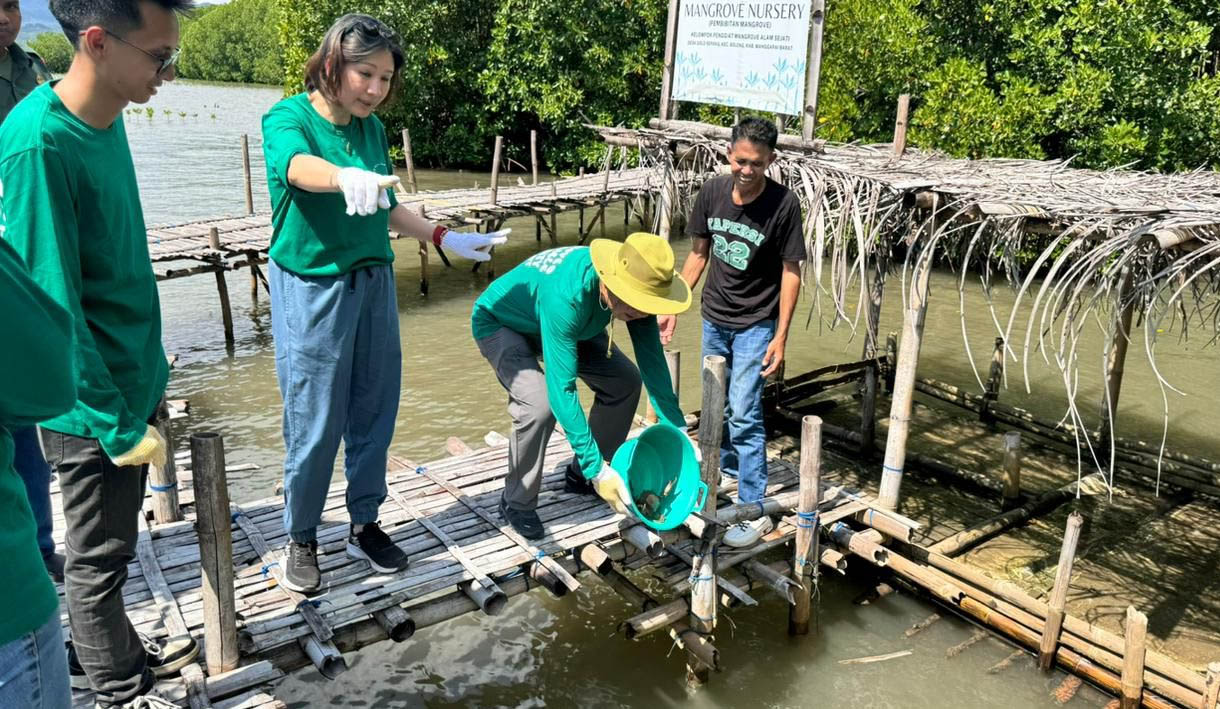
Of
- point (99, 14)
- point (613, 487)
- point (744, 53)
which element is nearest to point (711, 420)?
point (613, 487)

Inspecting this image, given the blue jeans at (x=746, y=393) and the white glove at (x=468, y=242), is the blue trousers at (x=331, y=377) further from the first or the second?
the blue jeans at (x=746, y=393)

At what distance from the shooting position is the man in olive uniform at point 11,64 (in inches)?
144

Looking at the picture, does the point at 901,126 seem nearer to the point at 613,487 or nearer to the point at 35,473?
the point at 613,487

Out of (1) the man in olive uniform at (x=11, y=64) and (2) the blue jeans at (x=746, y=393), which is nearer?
(1) the man in olive uniform at (x=11, y=64)

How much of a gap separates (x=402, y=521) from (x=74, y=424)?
7.63 ft

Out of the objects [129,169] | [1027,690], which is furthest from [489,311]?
[1027,690]

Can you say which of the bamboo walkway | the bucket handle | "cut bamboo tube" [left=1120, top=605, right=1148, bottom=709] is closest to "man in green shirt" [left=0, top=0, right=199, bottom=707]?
the bamboo walkway

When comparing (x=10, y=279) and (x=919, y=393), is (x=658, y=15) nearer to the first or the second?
(x=919, y=393)

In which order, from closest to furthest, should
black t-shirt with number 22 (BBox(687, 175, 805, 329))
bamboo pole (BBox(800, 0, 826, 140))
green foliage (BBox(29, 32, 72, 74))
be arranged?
black t-shirt with number 22 (BBox(687, 175, 805, 329)) < bamboo pole (BBox(800, 0, 826, 140)) < green foliage (BBox(29, 32, 72, 74))

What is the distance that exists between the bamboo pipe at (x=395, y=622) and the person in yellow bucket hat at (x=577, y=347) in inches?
32.2

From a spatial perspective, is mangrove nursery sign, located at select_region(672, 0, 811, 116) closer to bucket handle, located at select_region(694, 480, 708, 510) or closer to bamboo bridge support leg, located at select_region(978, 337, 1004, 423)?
bucket handle, located at select_region(694, 480, 708, 510)

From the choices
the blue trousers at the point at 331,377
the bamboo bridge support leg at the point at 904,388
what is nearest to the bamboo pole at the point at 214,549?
the blue trousers at the point at 331,377

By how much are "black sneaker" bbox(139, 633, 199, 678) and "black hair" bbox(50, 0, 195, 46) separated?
87.6 inches

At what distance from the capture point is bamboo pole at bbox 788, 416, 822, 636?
507cm
